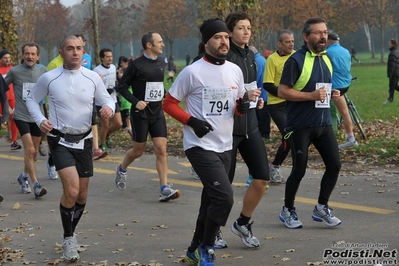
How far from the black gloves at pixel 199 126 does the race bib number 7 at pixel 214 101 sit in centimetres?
17

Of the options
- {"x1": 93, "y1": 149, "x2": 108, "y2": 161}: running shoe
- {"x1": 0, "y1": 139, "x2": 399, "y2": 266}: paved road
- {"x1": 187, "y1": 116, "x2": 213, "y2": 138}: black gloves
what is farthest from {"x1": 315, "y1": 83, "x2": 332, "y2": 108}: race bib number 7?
{"x1": 93, "y1": 149, "x2": 108, "y2": 161}: running shoe

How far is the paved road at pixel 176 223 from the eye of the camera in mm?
7266

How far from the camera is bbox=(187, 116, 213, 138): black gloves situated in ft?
21.4

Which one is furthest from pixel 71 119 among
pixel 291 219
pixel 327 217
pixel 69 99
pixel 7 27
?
pixel 7 27

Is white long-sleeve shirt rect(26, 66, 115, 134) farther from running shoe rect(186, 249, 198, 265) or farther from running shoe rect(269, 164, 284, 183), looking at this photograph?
running shoe rect(269, 164, 284, 183)

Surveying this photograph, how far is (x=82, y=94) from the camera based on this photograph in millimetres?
7574

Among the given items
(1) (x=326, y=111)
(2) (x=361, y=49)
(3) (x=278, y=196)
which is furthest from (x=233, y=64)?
(2) (x=361, y=49)

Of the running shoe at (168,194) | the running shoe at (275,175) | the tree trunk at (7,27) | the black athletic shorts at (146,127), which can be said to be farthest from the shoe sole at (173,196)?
the tree trunk at (7,27)

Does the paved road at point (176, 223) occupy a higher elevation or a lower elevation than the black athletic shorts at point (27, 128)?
lower

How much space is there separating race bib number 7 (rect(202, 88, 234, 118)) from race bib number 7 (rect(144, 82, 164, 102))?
4.07 m

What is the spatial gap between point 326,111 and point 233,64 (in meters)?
1.48

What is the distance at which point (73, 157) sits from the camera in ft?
24.8

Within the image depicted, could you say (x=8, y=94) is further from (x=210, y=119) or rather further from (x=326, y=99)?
(x=210, y=119)

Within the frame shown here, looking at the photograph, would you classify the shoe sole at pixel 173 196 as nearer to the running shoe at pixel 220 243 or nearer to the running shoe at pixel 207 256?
the running shoe at pixel 220 243
